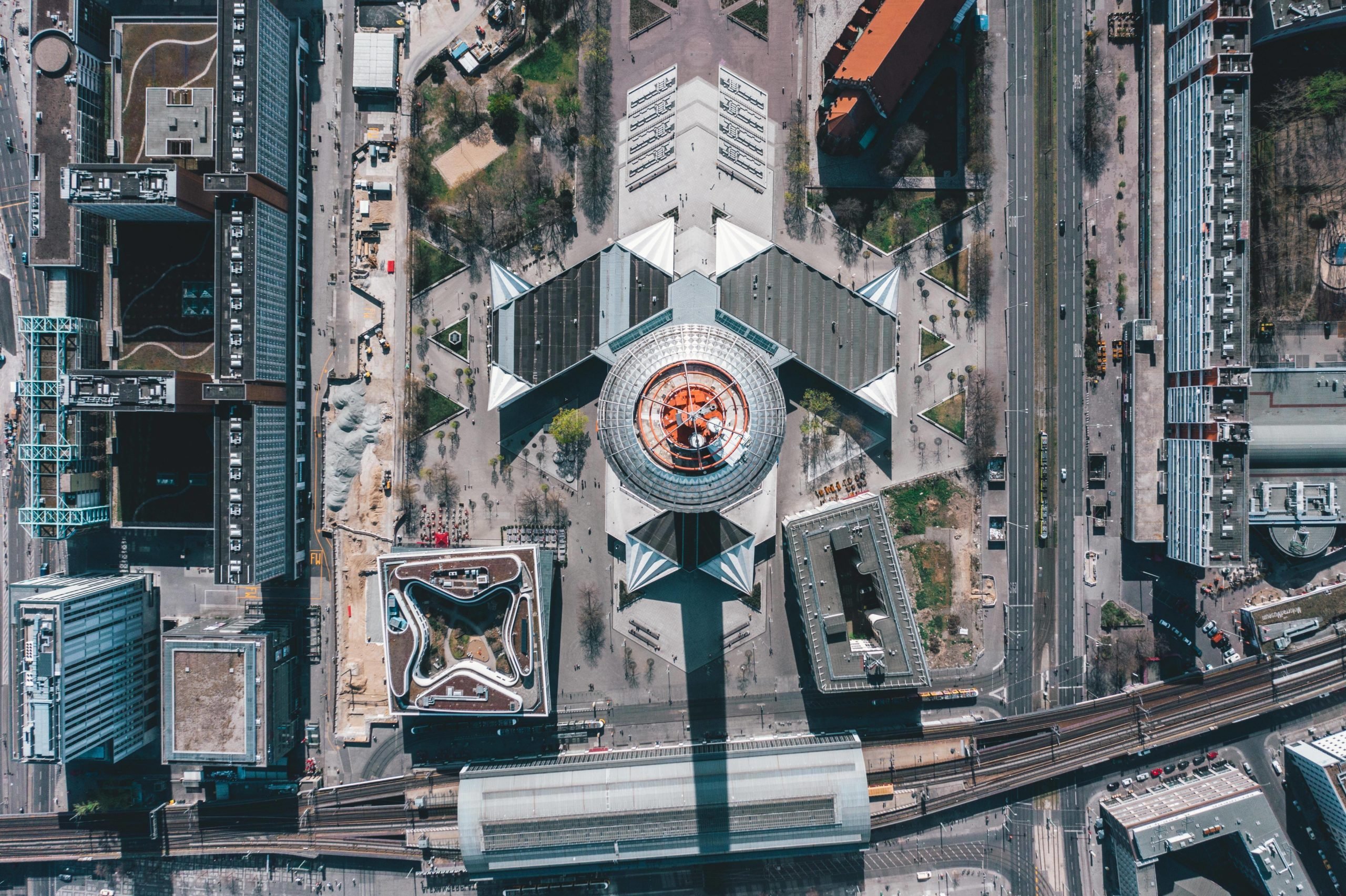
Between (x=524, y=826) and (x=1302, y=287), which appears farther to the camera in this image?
(x=1302, y=287)

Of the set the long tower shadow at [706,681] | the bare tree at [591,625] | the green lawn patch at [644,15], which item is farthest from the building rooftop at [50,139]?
the long tower shadow at [706,681]

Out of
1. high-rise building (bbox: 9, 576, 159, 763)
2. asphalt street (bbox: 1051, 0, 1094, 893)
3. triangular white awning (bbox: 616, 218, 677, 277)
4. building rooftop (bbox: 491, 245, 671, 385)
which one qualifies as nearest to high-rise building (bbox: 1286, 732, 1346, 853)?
asphalt street (bbox: 1051, 0, 1094, 893)

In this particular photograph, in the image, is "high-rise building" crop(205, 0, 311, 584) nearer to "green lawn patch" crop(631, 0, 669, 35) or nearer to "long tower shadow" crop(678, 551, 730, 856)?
"green lawn patch" crop(631, 0, 669, 35)

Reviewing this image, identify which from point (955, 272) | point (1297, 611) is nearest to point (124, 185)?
point (955, 272)

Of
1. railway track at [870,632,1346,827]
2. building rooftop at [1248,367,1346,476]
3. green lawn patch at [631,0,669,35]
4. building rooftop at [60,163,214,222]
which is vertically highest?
green lawn patch at [631,0,669,35]

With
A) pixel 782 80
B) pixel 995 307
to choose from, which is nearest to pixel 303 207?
pixel 782 80

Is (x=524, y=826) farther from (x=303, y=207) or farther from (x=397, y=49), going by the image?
(x=397, y=49)
